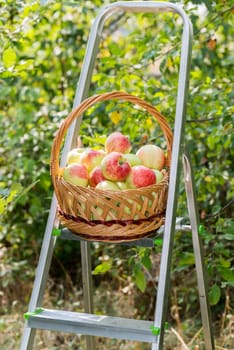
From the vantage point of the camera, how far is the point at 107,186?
2.15m

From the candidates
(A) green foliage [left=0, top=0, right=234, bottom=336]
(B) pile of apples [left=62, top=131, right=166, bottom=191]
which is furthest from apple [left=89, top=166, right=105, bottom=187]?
(A) green foliage [left=0, top=0, right=234, bottom=336]

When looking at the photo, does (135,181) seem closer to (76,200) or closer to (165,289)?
(76,200)

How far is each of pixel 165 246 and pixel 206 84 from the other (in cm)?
153

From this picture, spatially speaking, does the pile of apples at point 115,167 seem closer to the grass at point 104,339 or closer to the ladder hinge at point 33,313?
the ladder hinge at point 33,313

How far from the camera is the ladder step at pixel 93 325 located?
6.57 feet

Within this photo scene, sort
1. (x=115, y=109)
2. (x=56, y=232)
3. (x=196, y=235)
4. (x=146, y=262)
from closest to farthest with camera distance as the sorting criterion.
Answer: (x=56, y=232) < (x=196, y=235) < (x=146, y=262) < (x=115, y=109)

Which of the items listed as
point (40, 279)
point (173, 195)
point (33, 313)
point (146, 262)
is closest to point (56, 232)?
point (40, 279)

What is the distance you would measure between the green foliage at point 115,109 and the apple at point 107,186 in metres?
0.74

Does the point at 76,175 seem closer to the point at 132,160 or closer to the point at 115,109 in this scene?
the point at 132,160

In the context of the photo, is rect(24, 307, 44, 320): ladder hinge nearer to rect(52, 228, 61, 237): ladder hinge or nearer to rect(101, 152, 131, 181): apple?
rect(52, 228, 61, 237): ladder hinge

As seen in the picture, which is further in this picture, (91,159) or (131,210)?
(91,159)

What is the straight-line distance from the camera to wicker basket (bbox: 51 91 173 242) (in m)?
2.11

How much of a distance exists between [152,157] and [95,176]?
7.5 inches

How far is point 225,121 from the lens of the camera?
10.1 feet
